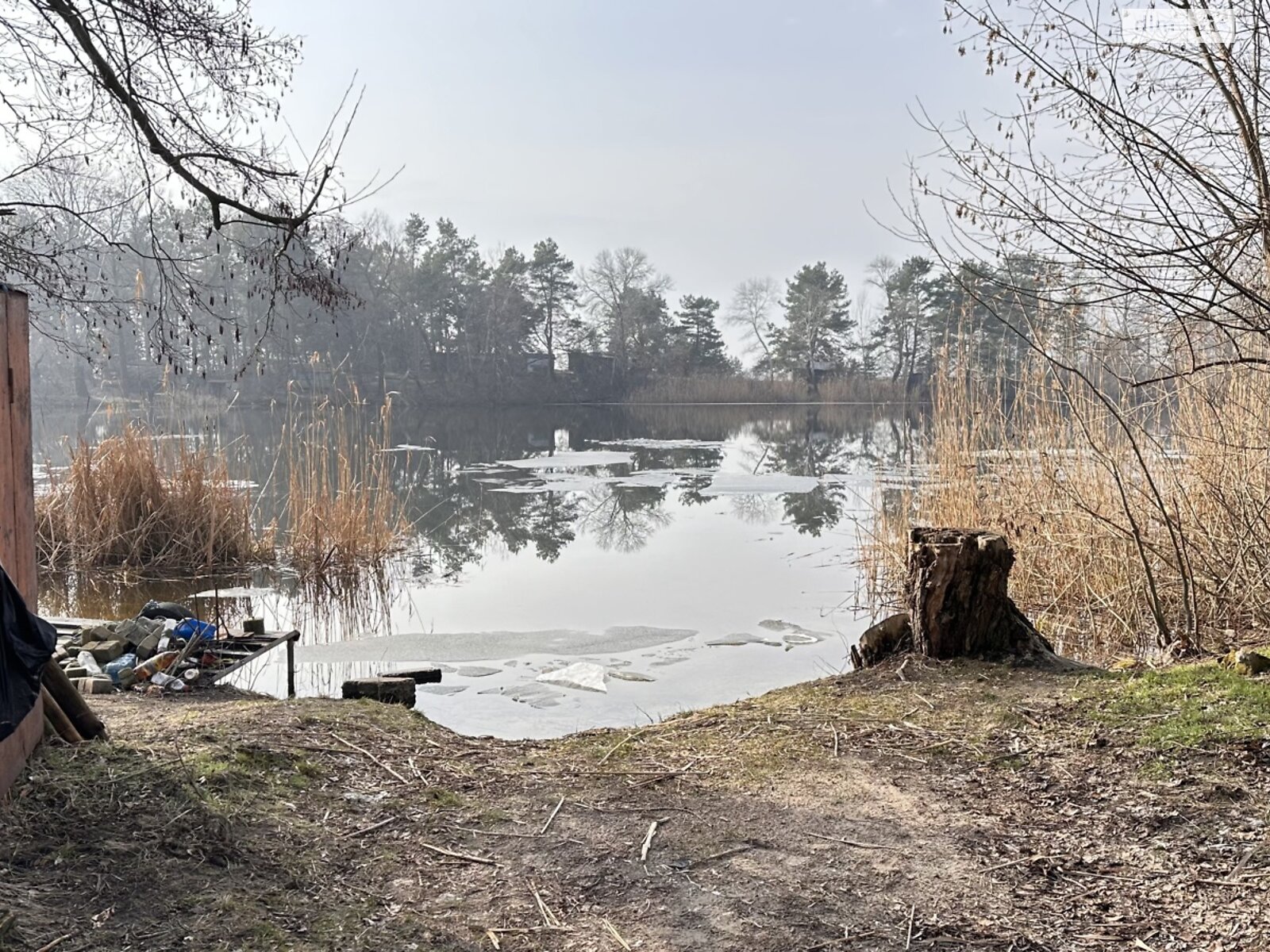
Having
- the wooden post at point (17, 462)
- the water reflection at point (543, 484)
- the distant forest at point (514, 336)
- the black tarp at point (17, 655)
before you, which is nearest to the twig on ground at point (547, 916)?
the black tarp at point (17, 655)

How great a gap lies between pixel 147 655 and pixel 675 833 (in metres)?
3.49

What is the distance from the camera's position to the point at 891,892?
2389 millimetres

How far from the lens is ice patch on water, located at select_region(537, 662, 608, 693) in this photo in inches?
215

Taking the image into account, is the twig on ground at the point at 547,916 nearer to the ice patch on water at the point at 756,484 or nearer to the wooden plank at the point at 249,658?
the wooden plank at the point at 249,658

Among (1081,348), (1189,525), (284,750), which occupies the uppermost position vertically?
(1081,348)

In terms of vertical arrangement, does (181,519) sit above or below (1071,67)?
below

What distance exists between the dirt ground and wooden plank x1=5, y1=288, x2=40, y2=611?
21.4 inches

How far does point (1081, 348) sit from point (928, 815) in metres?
2.68

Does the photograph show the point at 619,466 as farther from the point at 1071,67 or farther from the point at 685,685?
the point at 1071,67

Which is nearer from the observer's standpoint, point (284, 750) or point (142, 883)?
point (142, 883)

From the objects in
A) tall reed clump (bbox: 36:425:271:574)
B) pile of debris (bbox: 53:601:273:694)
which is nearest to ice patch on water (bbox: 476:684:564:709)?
pile of debris (bbox: 53:601:273:694)

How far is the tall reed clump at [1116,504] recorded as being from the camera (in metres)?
4.86

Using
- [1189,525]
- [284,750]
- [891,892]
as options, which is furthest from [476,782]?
[1189,525]

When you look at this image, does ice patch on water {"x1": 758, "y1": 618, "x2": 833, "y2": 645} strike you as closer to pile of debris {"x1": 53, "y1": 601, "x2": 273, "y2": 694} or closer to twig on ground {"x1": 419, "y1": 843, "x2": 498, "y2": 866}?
pile of debris {"x1": 53, "y1": 601, "x2": 273, "y2": 694}
